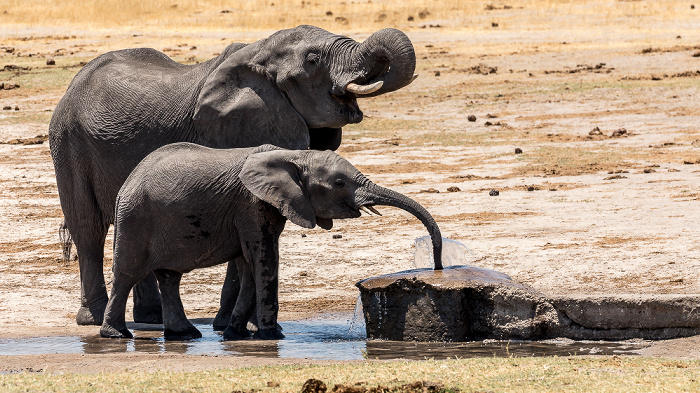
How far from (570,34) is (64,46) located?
13.6m

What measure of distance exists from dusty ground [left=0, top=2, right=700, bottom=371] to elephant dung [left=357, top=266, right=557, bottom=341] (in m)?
0.95

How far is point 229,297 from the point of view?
1025cm

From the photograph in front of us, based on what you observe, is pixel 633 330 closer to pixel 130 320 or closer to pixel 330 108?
pixel 330 108

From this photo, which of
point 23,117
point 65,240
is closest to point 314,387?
point 65,240

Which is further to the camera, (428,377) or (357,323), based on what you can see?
(357,323)

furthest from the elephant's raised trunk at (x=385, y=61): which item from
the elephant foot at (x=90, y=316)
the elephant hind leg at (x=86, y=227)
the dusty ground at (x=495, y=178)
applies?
the elephant foot at (x=90, y=316)

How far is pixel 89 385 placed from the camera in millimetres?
6770

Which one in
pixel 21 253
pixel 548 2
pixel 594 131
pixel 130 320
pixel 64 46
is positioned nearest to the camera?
pixel 130 320

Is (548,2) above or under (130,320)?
above

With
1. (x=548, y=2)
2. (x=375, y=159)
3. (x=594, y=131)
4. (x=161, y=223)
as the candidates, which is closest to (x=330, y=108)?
(x=161, y=223)

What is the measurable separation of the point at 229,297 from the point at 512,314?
252 centimetres

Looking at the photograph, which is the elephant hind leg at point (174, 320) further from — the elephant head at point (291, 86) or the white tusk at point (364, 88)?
the white tusk at point (364, 88)

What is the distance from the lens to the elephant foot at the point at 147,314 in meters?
11.0

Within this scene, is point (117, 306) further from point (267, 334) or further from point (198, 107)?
point (198, 107)
